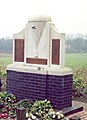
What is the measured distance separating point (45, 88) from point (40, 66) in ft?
1.85

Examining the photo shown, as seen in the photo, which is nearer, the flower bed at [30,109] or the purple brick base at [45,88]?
the flower bed at [30,109]

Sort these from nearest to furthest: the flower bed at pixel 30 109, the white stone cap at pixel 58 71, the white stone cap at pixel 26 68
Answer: the flower bed at pixel 30 109 < the white stone cap at pixel 58 71 < the white stone cap at pixel 26 68

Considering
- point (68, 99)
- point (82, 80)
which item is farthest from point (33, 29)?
point (82, 80)

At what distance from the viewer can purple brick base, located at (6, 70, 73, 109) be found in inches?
277

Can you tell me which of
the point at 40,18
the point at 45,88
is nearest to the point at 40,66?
the point at 45,88

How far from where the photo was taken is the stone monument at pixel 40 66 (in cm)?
707

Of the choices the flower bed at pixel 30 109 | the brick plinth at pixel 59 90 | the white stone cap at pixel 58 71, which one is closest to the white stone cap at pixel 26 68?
the white stone cap at pixel 58 71

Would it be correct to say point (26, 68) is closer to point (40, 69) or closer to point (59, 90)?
point (40, 69)

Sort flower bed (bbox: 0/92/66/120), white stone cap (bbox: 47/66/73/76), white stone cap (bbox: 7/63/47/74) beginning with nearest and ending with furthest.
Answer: flower bed (bbox: 0/92/66/120) < white stone cap (bbox: 47/66/73/76) < white stone cap (bbox: 7/63/47/74)

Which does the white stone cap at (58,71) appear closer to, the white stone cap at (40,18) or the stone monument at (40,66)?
the stone monument at (40,66)

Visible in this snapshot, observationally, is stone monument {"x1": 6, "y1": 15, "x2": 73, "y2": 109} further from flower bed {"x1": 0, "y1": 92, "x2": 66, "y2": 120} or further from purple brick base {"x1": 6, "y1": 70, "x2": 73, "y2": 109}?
flower bed {"x1": 0, "y1": 92, "x2": 66, "y2": 120}

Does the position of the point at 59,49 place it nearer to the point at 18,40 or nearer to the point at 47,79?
the point at 47,79

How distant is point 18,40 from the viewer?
7984 millimetres

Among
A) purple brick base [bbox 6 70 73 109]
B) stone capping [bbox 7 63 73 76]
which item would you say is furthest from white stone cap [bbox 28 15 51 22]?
purple brick base [bbox 6 70 73 109]
